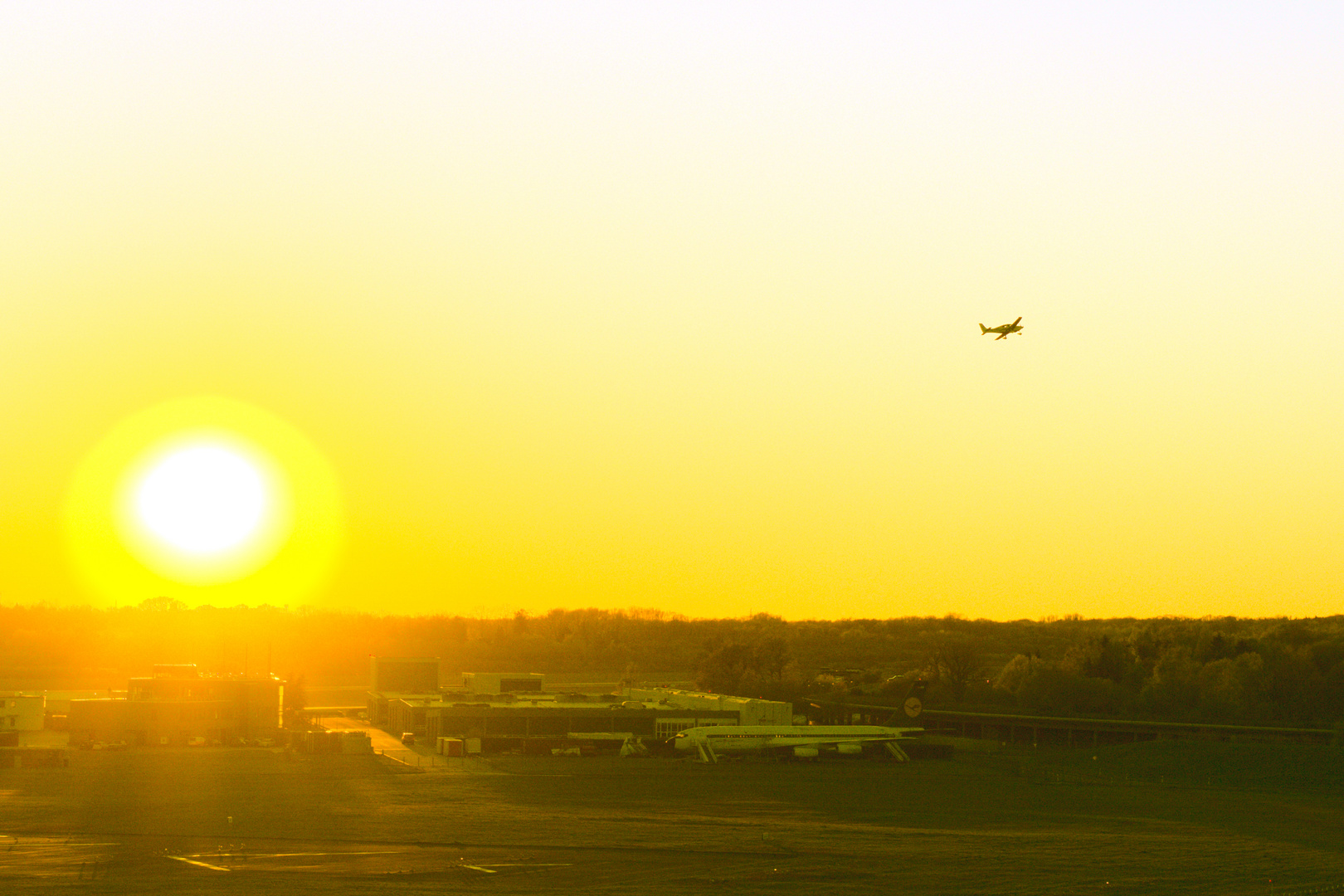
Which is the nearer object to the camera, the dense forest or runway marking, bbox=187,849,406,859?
runway marking, bbox=187,849,406,859

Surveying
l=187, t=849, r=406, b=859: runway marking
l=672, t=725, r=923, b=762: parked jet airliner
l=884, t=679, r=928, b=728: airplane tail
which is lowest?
l=187, t=849, r=406, b=859: runway marking

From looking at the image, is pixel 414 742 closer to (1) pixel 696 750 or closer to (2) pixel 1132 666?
(1) pixel 696 750

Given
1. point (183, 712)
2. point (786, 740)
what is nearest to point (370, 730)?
point (183, 712)

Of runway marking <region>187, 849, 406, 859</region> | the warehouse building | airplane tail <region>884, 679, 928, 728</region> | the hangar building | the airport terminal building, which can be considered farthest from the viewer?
the warehouse building

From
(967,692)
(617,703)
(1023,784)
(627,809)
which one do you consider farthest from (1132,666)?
(627,809)

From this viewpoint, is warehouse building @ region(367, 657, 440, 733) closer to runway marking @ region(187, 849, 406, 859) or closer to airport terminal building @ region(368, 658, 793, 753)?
airport terminal building @ region(368, 658, 793, 753)

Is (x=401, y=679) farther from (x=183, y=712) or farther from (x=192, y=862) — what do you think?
(x=192, y=862)

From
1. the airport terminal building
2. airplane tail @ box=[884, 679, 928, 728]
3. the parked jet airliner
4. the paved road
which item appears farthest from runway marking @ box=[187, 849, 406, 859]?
airplane tail @ box=[884, 679, 928, 728]

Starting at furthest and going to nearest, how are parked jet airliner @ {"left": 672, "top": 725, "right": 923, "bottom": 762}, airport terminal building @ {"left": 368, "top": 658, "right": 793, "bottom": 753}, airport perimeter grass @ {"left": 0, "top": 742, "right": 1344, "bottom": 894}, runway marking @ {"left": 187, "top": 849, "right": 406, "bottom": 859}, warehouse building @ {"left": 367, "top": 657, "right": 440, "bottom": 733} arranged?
warehouse building @ {"left": 367, "top": 657, "right": 440, "bottom": 733} → airport terminal building @ {"left": 368, "top": 658, "right": 793, "bottom": 753} → parked jet airliner @ {"left": 672, "top": 725, "right": 923, "bottom": 762} → runway marking @ {"left": 187, "top": 849, "right": 406, "bottom": 859} → airport perimeter grass @ {"left": 0, "top": 742, "right": 1344, "bottom": 894}
